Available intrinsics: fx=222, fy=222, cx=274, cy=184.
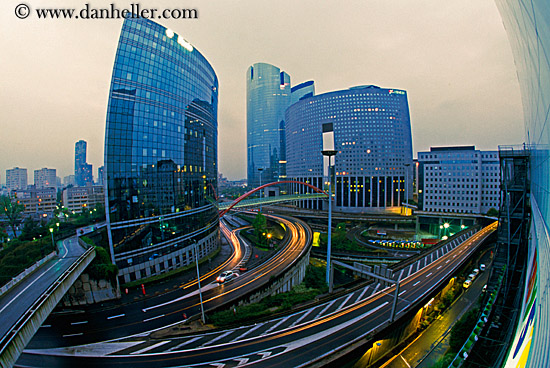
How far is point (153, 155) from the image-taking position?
A: 34.9m

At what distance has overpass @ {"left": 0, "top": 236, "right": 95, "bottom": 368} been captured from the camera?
11594 mm

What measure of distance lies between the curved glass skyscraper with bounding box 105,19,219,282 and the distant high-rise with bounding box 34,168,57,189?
140m

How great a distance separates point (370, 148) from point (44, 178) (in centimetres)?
17986

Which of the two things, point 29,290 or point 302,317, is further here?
point 302,317

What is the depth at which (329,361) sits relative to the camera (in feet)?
47.5

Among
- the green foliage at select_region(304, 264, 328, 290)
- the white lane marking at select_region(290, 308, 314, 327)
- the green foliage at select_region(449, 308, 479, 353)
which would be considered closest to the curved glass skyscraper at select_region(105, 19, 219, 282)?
the green foliage at select_region(304, 264, 328, 290)

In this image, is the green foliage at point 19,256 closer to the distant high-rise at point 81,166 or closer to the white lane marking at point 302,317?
the white lane marking at point 302,317

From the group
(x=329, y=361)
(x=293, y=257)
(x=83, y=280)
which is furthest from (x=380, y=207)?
(x=83, y=280)

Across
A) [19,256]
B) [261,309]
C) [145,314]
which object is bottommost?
[145,314]

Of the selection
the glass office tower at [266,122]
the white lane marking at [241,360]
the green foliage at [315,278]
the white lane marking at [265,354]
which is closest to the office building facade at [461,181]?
the green foliage at [315,278]

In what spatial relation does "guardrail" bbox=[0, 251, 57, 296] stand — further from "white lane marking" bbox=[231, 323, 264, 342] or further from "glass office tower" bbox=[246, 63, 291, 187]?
"glass office tower" bbox=[246, 63, 291, 187]

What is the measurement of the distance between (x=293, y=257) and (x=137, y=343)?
22627 millimetres

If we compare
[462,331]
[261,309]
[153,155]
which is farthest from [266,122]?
[462,331]

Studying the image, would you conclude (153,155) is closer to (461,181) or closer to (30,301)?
(30,301)
